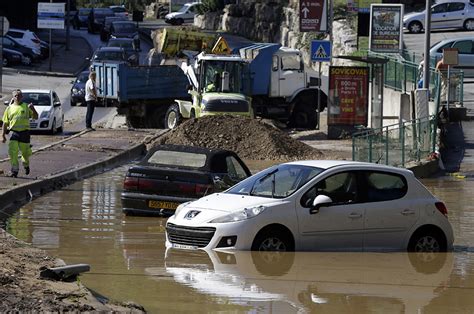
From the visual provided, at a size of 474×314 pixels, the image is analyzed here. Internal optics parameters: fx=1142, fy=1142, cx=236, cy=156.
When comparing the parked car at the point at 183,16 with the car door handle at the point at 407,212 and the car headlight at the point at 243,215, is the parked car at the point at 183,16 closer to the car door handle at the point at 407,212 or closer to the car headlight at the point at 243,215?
the car door handle at the point at 407,212

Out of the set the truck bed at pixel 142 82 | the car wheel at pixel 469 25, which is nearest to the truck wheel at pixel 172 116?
the truck bed at pixel 142 82

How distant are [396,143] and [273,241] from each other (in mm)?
13242

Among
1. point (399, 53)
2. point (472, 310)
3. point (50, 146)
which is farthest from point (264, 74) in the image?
point (472, 310)

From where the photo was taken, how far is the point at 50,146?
102 ft

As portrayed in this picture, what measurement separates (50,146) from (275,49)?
11983 mm

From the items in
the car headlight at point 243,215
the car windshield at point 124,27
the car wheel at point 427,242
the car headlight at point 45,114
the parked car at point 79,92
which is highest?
the car windshield at point 124,27

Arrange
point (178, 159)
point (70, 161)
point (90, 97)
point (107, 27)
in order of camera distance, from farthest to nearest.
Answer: point (107, 27) → point (90, 97) → point (70, 161) → point (178, 159)

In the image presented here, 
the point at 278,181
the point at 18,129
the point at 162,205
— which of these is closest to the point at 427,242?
the point at 278,181

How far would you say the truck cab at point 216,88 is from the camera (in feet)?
119

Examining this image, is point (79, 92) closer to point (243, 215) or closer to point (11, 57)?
point (11, 57)

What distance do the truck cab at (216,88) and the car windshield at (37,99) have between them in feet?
13.9

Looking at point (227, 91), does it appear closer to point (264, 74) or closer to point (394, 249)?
point (264, 74)

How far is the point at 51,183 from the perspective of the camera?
22984 mm

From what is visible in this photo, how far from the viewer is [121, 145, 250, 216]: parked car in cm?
1900
